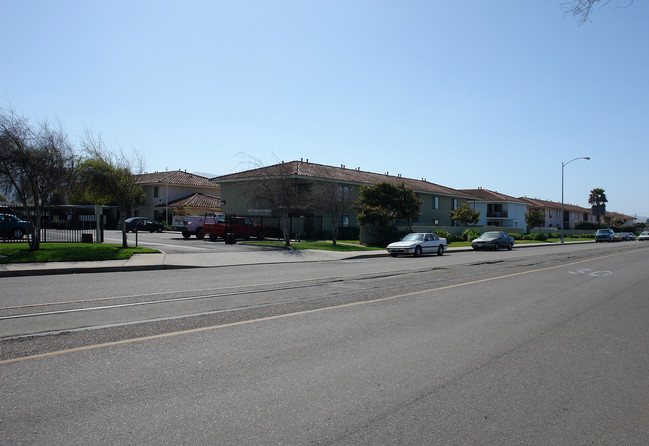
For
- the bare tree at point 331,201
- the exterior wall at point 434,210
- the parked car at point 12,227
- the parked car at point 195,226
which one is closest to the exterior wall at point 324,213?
the exterior wall at point 434,210

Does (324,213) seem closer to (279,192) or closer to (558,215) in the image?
(279,192)

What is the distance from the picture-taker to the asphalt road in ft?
12.8

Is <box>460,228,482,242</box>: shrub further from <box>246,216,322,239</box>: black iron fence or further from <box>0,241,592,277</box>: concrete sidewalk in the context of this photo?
<box>0,241,592,277</box>: concrete sidewalk

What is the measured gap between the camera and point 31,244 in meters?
19.3

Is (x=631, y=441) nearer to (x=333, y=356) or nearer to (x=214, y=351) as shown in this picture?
(x=333, y=356)

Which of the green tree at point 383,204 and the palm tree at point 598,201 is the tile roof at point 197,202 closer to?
the green tree at point 383,204

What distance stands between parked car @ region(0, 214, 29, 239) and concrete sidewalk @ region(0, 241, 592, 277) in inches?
370

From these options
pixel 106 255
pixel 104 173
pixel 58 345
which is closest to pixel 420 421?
pixel 58 345

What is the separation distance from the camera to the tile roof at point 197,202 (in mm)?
50781

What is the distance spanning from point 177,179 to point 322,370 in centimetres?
5493

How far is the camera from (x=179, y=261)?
1895 centimetres

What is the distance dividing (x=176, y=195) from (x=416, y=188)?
92.5 ft

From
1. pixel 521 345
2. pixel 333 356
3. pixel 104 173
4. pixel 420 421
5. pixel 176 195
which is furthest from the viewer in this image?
pixel 176 195

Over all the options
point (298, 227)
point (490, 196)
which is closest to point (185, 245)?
point (298, 227)
